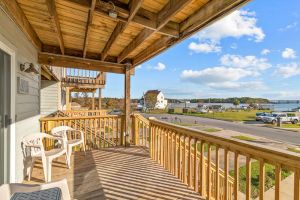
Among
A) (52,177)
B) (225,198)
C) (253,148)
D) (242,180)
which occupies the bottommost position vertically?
(242,180)

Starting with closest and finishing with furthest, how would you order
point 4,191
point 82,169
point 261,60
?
point 4,191 < point 82,169 < point 261,60

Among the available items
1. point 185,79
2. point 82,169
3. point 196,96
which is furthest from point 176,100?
point 82,169

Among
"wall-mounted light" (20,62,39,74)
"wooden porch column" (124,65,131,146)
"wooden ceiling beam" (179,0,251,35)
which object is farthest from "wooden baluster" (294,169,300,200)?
"wooden porch column" (124,65,131,146)

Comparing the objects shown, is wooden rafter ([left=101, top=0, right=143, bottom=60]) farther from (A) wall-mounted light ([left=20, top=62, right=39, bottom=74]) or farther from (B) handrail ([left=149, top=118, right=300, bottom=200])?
(B) handrail ([left=149, top=118, right=300, bottom=200])

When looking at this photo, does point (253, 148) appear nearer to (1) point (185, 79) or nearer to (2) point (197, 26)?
(2) point (197, 26)

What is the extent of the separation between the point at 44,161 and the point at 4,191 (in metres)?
1.91

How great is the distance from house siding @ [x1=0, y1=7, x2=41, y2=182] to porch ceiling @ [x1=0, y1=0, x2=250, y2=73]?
14cm

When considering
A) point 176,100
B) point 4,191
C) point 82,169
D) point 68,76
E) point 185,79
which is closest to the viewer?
point 4,191

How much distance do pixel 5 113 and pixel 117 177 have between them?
1.95 m

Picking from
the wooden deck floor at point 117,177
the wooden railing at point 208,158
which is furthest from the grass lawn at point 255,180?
the wooden deck floor at point 117,177

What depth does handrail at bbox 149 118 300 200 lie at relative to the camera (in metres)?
1.65

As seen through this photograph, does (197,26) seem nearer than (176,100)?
Yes

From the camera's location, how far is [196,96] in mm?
73438

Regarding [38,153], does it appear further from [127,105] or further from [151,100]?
[151,100]
